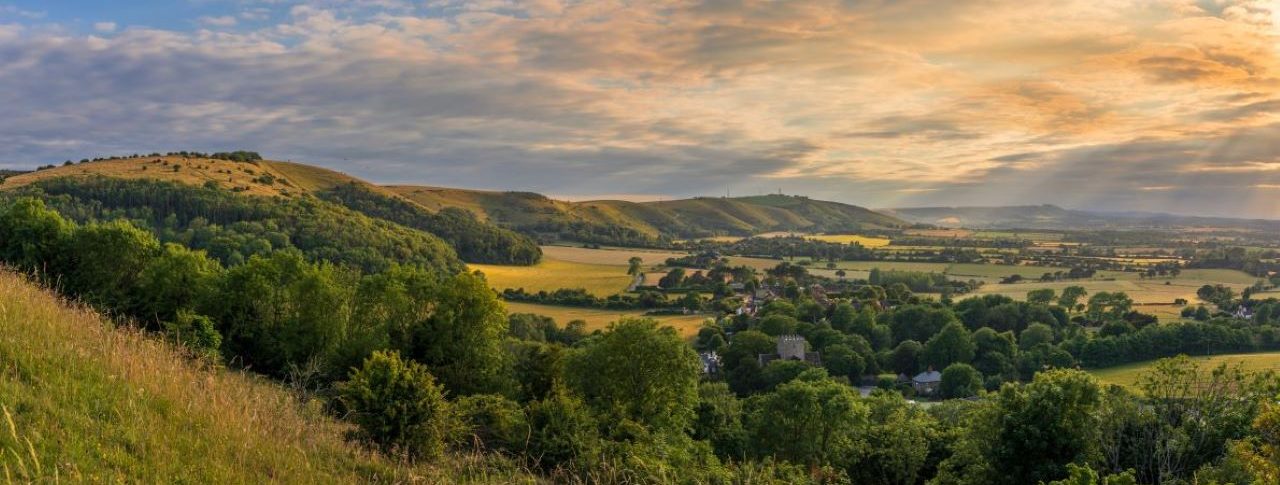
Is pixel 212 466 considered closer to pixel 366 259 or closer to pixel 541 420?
pixel 541 420

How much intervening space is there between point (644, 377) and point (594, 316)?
185ft

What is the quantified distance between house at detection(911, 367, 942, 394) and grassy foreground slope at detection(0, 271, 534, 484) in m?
66.6

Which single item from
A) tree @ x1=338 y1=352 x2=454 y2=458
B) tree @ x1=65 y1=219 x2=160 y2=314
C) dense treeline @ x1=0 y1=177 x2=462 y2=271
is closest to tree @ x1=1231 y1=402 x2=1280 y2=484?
tree @ x1=338 y1=352 x2=454 y2=458

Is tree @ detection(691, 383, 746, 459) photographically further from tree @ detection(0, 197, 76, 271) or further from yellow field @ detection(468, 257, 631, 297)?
yellow field @ detection(468, 257, 631, 297)

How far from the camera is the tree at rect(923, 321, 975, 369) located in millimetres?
73125

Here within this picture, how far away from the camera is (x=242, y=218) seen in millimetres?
112562

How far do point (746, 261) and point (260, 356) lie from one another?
429 feet

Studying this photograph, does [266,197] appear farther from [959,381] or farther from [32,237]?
[959,381]

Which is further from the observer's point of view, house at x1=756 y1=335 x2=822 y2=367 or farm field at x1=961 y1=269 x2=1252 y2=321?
farm field at x1=961 y1=269 x2=1252 y2=321

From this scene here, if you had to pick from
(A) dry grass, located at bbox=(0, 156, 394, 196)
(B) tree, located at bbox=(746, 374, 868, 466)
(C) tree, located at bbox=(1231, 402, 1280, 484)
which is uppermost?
(A) dry grass, located at bbox=(0, 156, 394, 196)

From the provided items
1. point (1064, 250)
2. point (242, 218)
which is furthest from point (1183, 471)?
point (1064, 250)

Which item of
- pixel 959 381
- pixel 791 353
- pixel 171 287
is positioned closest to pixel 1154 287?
pixel 959 381

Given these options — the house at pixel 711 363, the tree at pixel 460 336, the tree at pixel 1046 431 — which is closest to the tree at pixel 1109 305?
the house at pixel 711 363

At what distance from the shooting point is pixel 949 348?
74.2 metres
